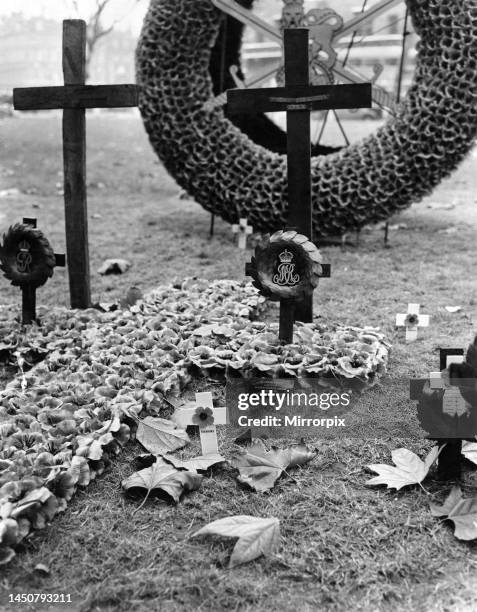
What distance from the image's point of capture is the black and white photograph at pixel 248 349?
2.12 meters

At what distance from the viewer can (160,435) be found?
9.05 feet

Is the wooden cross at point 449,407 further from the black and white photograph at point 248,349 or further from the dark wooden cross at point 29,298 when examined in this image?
the dark wooden cross at point 29,298

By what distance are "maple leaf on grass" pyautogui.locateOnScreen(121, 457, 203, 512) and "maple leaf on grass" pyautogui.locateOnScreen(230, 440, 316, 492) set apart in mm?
160

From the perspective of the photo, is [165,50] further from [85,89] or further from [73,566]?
[73,566]

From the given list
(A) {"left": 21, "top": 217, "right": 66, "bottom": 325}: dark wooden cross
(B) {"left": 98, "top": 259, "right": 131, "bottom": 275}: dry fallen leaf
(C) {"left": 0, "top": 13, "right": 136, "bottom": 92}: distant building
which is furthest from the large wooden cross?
(C) {"left": 0, "top": 13, "right": 136, "bottom": 92}: distant building

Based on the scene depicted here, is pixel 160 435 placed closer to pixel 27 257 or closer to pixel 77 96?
pixel 27 257

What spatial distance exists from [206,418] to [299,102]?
5.52ft

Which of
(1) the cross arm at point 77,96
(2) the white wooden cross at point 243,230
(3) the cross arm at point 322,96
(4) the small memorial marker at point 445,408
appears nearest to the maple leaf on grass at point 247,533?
(4) the small memorial marker at point 445,408

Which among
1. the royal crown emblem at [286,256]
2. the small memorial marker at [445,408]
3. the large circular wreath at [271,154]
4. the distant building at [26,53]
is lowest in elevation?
the small memorial marker at [445,408]

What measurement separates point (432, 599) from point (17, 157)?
9.25m

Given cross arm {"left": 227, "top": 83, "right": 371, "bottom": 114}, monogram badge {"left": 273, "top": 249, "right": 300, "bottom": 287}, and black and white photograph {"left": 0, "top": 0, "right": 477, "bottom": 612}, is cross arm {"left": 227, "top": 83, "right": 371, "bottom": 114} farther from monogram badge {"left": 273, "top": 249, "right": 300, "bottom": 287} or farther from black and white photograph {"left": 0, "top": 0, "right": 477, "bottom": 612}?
monogram badge {"left": 273, "top": 249, "right": 300, "bottom": 287}

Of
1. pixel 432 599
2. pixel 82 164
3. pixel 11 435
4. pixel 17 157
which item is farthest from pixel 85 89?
pixel 17 157

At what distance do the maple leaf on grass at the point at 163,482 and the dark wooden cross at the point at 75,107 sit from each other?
186 cm

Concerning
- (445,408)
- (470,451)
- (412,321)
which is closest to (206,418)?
(445,408)
